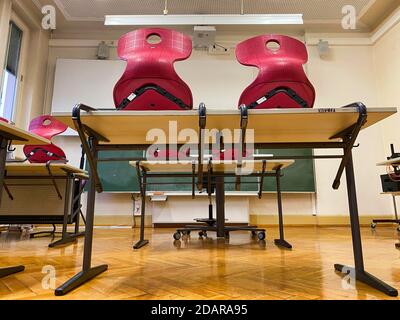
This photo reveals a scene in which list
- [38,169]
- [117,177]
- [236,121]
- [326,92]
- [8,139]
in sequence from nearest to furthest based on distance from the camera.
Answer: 1. [236,121]
2. [8,139]
3. [38,169]
4. [117,177]
5. [326,92]


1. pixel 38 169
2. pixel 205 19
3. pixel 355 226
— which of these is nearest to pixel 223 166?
pixel 355 226

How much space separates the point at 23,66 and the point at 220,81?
334cm

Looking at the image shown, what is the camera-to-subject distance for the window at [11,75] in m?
4.33

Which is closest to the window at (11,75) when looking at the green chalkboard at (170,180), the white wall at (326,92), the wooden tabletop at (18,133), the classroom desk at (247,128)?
the white wall at (326,92)

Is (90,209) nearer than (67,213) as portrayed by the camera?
Yes

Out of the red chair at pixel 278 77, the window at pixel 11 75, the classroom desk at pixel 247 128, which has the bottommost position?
the classroom desk at pixel 247 128

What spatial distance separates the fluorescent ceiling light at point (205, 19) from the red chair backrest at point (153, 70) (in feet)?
10.6

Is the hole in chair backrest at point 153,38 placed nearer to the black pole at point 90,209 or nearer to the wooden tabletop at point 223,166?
the black pole at point 90,209

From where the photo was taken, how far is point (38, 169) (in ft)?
8.81

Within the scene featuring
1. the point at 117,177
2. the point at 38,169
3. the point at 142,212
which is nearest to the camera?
the point at 142,212

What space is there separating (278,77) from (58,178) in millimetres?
2396

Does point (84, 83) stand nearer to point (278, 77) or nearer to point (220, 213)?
point (220, 213)
